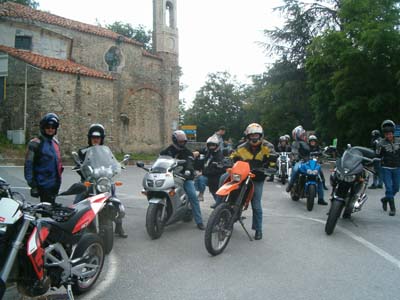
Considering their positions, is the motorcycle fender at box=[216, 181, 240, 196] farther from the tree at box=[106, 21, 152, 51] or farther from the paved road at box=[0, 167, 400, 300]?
the tree at box=[106, 21, 152, 51]

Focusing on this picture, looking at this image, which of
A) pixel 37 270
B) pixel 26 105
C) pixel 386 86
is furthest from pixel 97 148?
pixel 386 86

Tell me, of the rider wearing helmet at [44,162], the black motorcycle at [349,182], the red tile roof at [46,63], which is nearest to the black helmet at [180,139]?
the rider wearing helmet at [44,162]

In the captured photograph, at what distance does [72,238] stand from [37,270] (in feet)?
2.00

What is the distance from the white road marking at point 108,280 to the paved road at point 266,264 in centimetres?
1

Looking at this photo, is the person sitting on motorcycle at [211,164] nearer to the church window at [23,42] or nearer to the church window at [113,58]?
the church window at [23,42]

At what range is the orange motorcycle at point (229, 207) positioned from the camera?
5.95 m

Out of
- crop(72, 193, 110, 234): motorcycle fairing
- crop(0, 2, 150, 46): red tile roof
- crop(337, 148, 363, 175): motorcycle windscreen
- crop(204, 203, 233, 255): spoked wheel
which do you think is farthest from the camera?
crop(0, 2, 150, 46): red tile roof

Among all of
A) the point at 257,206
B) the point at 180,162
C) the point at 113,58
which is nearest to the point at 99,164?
the point at 180,162

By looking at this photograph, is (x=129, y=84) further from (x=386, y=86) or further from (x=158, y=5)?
(x=386, y=86)

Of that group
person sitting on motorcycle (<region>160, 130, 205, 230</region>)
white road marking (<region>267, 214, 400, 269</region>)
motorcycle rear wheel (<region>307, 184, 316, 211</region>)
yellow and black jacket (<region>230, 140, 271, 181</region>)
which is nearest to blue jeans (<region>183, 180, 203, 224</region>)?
person sitting on motorcycle (<region>160, 130, 205, 230</region>)

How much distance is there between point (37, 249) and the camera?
12.3 ft

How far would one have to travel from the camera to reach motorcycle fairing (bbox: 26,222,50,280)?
3.68 meters

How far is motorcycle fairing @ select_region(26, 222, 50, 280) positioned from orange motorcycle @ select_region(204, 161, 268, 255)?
8.10ft

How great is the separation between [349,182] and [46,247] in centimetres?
529
